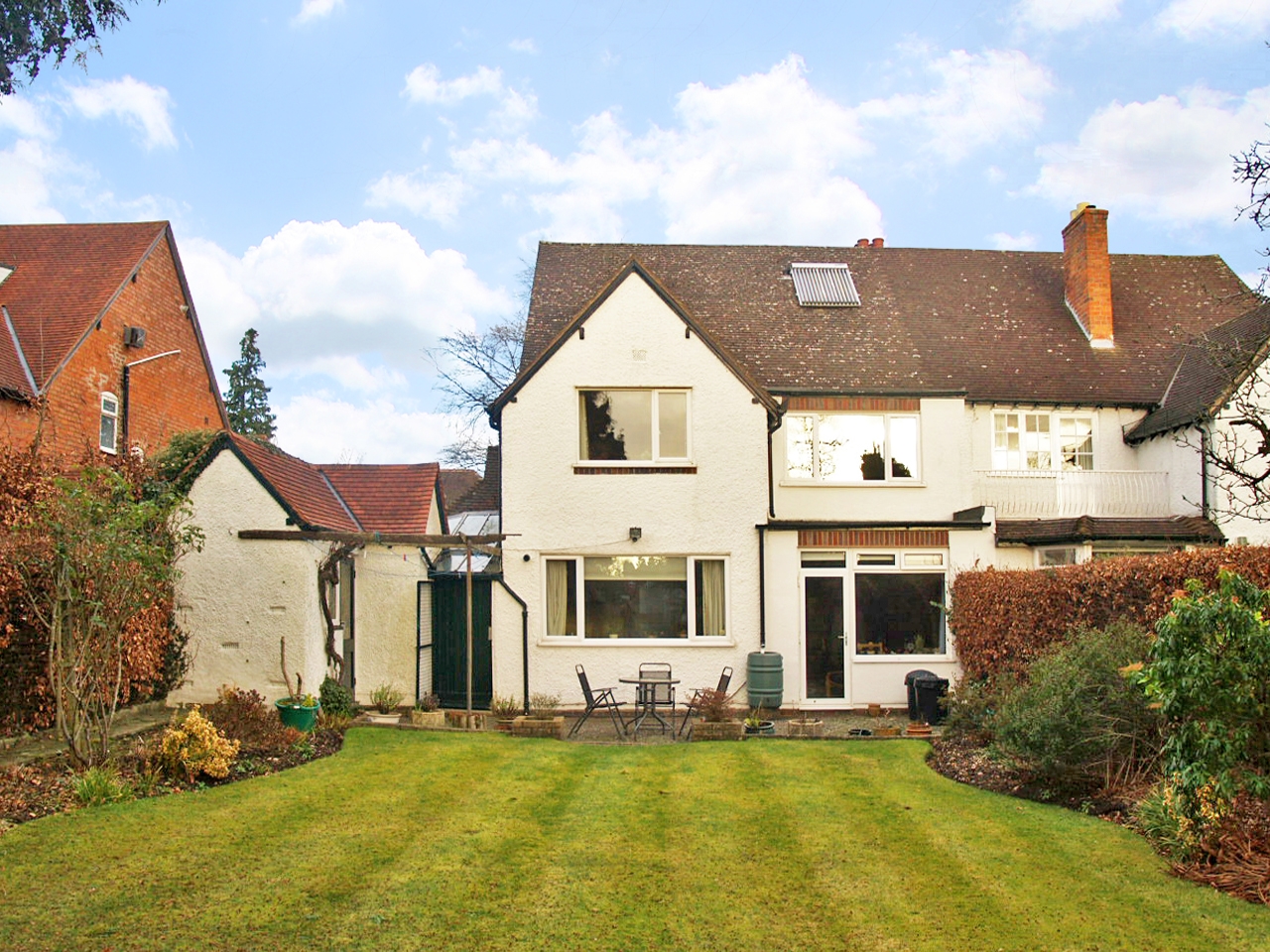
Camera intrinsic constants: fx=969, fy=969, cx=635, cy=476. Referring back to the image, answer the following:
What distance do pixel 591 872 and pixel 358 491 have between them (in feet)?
40.8

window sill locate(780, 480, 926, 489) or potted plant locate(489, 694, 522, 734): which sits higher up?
window sill locate(780, 480, 926, 489)

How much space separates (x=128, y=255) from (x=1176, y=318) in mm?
24965

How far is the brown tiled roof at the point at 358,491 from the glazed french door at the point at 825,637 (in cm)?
721

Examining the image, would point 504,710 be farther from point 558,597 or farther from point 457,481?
point 457,481

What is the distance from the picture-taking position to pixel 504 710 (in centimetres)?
1531

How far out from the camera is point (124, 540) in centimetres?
1010

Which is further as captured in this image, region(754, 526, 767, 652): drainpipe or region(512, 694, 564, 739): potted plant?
region(754, 526, 767, 652): drainpipe

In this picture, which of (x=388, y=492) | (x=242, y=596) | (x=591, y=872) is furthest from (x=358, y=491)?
(x=591, y=872)

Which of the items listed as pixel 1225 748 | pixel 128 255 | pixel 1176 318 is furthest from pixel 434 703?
pixel 1176 318

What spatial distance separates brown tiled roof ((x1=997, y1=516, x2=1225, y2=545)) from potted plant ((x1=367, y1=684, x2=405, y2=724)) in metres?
11.2

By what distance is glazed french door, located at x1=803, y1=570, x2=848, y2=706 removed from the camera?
17219 mm

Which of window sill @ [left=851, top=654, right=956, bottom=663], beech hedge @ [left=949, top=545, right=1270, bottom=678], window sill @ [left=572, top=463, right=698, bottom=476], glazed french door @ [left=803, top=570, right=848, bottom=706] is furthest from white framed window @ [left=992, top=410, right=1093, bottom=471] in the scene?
window sill @ [left=572, top=463, right=698, bottom=476]

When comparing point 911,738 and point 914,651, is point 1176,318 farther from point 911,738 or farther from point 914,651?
point 911,738

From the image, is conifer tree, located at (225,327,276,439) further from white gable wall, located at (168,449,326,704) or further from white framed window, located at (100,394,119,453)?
white gable wall, located at (168,449,326,704)
